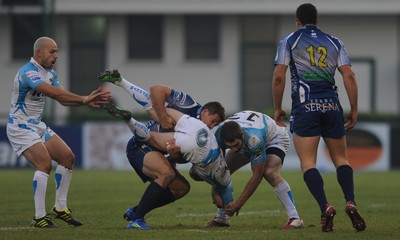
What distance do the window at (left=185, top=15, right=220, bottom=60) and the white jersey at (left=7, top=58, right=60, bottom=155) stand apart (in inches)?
1055

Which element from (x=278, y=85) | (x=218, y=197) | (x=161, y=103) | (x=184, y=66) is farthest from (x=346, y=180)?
(x=184, y=66)

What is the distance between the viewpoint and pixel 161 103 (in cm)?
1230

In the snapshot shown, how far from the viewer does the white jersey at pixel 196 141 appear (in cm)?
1199

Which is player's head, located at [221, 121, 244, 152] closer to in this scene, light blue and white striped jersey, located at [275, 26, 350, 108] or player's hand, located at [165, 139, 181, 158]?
player's hand, located at [165, 139, 181, 158]

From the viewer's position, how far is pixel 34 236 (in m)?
11.3

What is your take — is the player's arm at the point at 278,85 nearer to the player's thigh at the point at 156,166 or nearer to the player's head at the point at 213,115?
the player's head at the point at 213,115

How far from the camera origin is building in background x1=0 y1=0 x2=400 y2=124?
129 feet

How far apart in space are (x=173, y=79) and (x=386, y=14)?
7628 mm

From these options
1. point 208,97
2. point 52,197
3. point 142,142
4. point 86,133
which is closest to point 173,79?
point 208,97

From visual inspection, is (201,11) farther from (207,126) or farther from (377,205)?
(207,126)

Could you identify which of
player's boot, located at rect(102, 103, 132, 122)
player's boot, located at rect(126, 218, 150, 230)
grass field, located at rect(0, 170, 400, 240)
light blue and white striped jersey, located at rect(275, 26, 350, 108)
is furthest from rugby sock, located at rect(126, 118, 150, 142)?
light blue and white striped jersey, located at rect(275, 26, 350, 108)

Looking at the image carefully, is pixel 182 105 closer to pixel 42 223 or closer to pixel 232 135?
pixel 232 135

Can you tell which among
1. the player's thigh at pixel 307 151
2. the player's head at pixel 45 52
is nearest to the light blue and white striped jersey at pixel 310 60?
the player's thigh at pixel 307 151

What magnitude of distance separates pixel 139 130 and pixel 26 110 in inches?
56.3
